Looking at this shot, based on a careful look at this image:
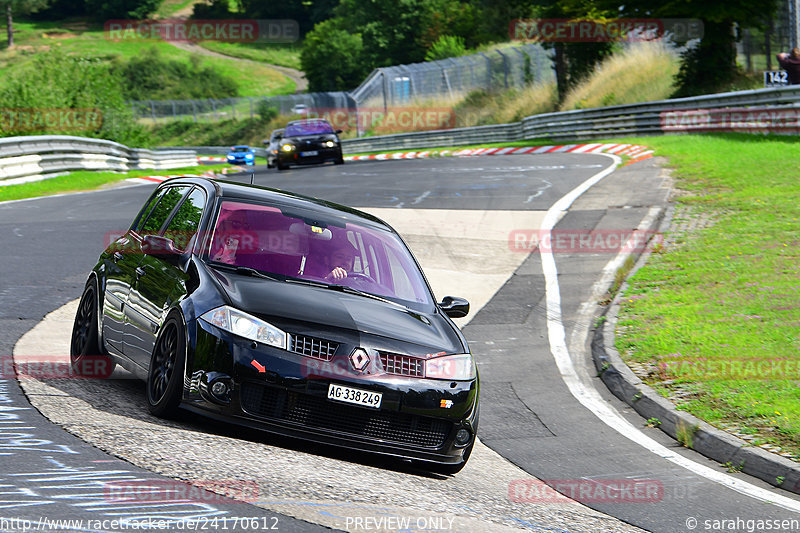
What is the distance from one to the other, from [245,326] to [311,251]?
4.15 feet

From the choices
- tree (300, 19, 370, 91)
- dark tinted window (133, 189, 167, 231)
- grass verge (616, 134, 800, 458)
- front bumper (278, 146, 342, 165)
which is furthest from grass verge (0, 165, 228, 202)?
tree (300, 19, 370, 91)

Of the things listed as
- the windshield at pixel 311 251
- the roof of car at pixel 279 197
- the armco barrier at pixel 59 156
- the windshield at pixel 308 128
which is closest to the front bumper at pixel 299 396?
the windshield at pixel 311 251

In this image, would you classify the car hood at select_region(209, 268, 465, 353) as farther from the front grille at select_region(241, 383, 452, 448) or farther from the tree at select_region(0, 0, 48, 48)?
the tree at select_region(0, 0, 48, 48)

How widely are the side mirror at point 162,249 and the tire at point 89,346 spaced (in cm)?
89

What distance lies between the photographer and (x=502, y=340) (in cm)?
1139

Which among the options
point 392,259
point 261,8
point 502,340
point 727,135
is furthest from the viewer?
point 261,8

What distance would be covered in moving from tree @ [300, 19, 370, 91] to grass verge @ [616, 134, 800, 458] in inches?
3119

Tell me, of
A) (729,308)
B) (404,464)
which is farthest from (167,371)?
(729,308)

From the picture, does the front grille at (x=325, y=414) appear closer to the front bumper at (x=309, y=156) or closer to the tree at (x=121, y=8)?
the front bumper at (x=309, y=156)

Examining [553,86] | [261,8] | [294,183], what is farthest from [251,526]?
[261,8]

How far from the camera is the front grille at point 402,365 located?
6258 millimetres

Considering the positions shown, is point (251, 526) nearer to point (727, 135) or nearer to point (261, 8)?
point (727, 135)

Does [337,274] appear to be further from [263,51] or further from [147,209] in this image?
[263,51]

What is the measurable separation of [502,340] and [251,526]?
6.94 m
